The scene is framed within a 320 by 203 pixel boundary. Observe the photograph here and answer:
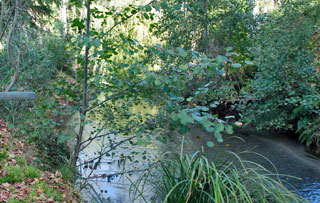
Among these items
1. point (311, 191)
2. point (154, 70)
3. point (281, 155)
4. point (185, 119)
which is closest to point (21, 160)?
point (154, 70)

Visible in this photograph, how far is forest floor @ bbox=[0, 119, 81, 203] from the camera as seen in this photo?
348 centimetres

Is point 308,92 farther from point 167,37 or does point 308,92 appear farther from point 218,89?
point 167,37

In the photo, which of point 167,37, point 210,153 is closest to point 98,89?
point 210,153

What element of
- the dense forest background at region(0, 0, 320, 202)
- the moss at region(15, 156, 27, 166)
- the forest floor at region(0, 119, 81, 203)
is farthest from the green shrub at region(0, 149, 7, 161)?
the dense forest background at region(0, 0, 320, 202)

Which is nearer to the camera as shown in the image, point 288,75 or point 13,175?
point 13,175

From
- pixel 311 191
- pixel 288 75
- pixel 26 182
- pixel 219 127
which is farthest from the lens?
pixel 288 75

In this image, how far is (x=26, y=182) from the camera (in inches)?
152

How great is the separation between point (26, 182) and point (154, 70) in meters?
2.09

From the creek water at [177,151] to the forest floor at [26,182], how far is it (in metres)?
0.60

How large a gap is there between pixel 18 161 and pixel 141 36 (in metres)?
14.0

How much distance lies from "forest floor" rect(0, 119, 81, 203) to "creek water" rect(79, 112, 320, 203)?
23.7 inches

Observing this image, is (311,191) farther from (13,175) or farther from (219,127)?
(13,175)

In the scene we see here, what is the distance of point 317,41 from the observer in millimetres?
8828

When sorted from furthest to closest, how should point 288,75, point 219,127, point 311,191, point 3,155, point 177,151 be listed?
point 288,75 < point 177,151 < point 311,191 < point 3,155 < point 219,127
